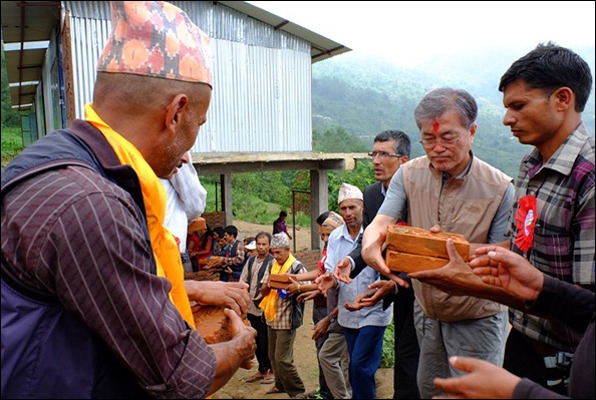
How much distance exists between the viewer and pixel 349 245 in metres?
4.70

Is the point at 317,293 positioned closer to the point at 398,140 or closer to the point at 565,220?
the point at 398,140

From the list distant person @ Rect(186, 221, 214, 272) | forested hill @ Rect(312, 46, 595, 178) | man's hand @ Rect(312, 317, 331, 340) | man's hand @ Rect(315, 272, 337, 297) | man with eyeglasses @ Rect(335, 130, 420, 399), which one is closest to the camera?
man with eyeglasses @ Rect(335, 130, 420, 399)

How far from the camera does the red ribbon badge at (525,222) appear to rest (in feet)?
7.40

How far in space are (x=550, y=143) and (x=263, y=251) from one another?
4.53 m

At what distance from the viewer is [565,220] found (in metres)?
2.08

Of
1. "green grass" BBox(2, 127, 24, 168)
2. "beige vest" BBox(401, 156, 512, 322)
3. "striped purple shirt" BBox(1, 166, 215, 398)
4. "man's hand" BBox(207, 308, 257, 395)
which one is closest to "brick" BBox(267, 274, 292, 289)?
"beige vest" BBox(401, 156, 512, 322)

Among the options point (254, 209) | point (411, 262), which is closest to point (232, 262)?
point (411, 262)

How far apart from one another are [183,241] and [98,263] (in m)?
1.93

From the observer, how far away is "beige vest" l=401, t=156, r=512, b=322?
2801 millimetres

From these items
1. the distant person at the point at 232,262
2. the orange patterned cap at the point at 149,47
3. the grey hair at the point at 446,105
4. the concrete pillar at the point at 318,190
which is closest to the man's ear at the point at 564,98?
the grey hair at the point at 446,105

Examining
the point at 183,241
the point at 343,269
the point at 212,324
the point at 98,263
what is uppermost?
the point at 98,263

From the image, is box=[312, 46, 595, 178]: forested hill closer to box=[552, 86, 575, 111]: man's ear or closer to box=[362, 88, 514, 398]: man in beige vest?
box=[362, 88, 514, 398]: man in beige vest

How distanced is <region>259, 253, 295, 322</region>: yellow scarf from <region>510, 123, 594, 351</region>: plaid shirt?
383cm

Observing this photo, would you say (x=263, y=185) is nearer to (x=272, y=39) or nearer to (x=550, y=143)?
(x=272, y=39)
